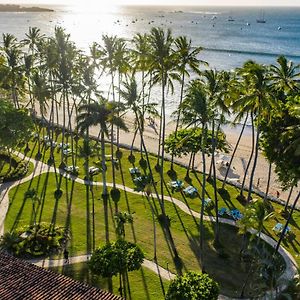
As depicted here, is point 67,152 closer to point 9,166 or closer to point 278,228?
point 9,166

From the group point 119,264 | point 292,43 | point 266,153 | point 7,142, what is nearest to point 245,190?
point 266,153

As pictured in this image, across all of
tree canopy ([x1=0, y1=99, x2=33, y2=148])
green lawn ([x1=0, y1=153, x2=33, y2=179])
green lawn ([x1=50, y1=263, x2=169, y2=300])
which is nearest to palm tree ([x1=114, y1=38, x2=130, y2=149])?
tree canopy ([x1=0, y1=99, x2=33, y2=148])

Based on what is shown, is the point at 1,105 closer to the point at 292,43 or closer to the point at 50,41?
the point at 50,41

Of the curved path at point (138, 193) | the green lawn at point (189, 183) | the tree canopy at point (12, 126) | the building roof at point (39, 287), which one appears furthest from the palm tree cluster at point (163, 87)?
the building roof at point (39, 287)

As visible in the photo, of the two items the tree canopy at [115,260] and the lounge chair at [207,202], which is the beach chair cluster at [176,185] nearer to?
the lounge chair at [207,202]

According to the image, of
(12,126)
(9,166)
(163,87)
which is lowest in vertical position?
(9,166)

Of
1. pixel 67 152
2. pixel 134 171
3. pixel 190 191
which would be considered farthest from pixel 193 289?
pixel 67 152
